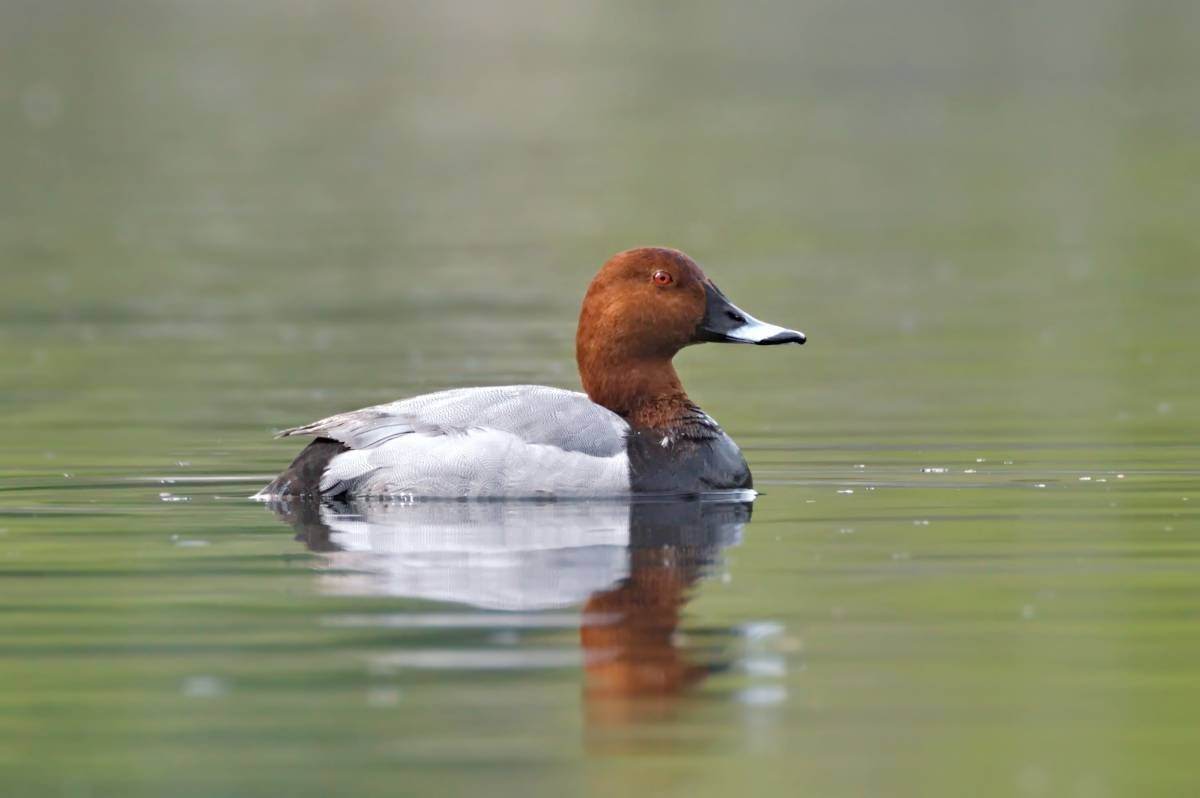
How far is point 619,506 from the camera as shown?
1114cm

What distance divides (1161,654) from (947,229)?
826 inches

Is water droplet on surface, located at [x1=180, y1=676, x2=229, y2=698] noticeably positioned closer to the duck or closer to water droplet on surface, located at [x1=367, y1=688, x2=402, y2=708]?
water droplet on surface, located at [x1=367, y1=688, x2=402, y2=708]

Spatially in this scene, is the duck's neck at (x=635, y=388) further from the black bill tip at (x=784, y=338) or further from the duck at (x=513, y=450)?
the black bill tip at (x=784, y=338)

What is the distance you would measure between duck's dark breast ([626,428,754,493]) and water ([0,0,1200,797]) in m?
0.20

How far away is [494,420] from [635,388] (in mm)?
1009

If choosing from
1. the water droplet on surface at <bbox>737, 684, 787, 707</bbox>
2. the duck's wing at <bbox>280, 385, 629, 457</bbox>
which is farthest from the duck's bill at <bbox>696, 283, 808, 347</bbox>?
the water droplet on surface at <bbox>737, 684, 787, 707</bbox>

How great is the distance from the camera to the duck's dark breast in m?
11.4

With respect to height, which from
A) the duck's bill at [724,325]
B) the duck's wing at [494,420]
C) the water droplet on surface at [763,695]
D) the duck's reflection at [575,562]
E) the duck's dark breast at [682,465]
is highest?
the duck's bill at [724,325]

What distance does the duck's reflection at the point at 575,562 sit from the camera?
24.9 feet

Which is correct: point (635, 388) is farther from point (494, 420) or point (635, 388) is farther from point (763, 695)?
point (763, 695)

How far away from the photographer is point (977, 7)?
7662cm

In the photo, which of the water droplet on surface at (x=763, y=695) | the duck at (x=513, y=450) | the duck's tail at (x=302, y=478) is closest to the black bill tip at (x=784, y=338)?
the duck at (x=513, y=450)

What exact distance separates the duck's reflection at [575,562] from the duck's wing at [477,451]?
0.11 meters

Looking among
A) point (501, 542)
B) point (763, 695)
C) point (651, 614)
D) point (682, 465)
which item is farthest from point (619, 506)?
point (763, 695)
